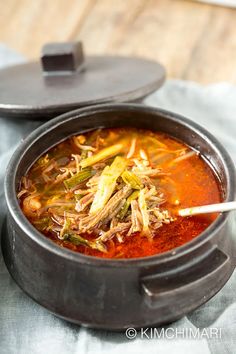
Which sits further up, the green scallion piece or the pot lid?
the pot lid

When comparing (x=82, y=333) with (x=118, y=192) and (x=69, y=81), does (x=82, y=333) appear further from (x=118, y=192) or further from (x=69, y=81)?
(x=69, y=81)

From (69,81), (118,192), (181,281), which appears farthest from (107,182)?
(69,81)

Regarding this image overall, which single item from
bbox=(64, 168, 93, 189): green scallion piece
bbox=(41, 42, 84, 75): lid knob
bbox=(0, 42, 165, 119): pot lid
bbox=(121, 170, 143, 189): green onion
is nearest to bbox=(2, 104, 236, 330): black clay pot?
bbox=(64, 168, 93, 189): green scallion piece

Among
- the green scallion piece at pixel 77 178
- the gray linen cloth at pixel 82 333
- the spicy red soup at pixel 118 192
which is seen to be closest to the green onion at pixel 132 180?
the spicy red soup at pixel 118 192

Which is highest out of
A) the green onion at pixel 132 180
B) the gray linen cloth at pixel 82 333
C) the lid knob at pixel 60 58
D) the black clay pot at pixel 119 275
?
the lid knob at pixel 60 58

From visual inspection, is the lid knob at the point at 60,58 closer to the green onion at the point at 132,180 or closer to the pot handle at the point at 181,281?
the green onion at the point at 132,180

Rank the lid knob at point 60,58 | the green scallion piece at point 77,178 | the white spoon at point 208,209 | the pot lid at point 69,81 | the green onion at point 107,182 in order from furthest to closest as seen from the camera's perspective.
→ 1. the lid knob at point 60,58
2. the pot lid at point 69,81
3. the green scallion piece at point 77,178
4. the green onion at point 107,182
5. the white spoon at point 208,209

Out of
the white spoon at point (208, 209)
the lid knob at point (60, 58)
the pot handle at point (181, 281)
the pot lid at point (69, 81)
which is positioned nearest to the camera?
the pot handle at point (181, 281)

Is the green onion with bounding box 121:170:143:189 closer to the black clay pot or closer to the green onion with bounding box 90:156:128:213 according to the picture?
the green onion with bounding box 90:156:128:213
